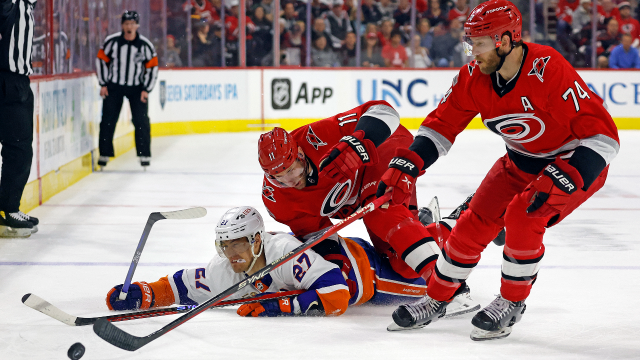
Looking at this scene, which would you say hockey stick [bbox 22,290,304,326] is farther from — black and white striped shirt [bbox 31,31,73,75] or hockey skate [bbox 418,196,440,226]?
black and white striped shirt [bbox 31,31,73,75]

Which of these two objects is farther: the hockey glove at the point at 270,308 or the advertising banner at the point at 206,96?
the advertising banner at the point at 206,96

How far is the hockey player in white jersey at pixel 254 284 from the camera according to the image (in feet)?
9.01

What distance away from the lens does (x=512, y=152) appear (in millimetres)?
2615

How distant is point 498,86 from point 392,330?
35.6 inches

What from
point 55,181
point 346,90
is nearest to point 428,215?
point 55,181

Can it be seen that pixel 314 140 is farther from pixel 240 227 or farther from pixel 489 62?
pixel 489 62

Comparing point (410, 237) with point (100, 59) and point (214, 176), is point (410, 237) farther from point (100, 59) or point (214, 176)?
point (100, 59)

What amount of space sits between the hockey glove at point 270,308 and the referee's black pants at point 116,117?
4569 millimetres

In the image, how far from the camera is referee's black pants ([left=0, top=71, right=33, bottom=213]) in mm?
4219

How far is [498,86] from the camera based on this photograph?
2.45m

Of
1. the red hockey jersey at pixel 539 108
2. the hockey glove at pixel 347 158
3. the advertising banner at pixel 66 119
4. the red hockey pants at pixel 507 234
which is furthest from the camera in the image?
the advertising banner at pixel 66 119

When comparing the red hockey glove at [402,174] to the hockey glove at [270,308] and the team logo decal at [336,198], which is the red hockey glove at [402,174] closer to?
the team logo decal at [336,198]

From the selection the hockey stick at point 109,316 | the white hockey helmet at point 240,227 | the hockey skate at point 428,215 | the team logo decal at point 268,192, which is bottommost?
the hockey stick at point 109,316

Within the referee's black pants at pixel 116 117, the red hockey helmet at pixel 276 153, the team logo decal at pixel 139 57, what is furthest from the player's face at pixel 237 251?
the team logo decal at pixel 139 57
